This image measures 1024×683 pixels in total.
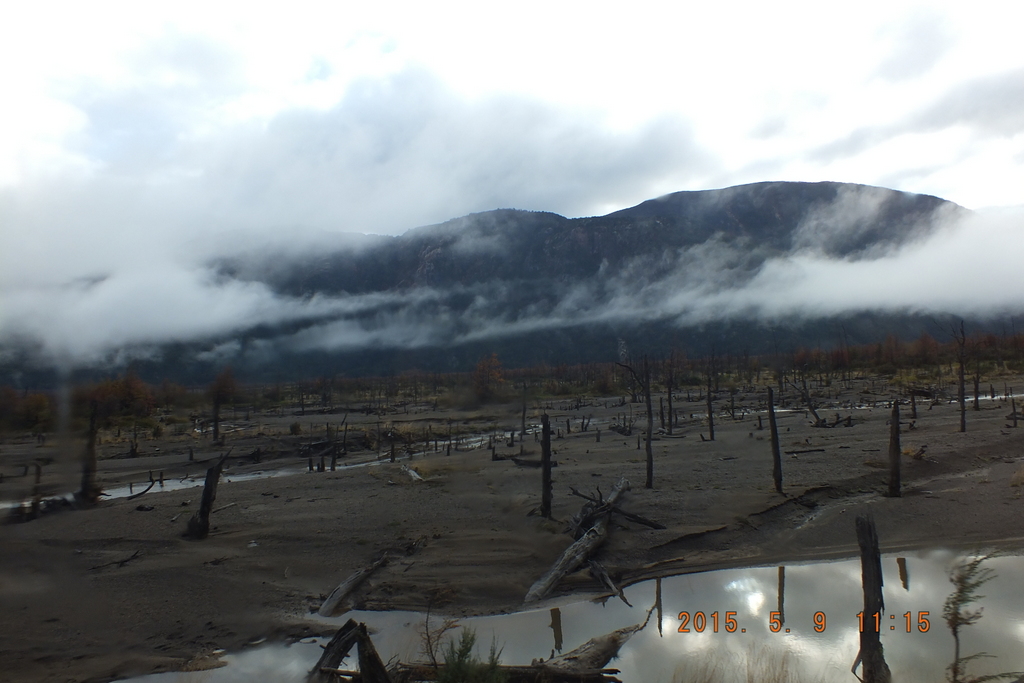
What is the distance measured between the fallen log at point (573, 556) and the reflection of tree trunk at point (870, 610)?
18.5 ft

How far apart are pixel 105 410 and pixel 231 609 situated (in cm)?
715

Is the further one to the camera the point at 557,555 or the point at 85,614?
the point at 557,555

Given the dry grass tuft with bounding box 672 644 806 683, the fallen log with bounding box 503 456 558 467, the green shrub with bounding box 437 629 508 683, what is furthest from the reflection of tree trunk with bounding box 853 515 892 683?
the fallen log with bounding box 503 456 558 467

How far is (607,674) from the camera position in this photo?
27.8ft

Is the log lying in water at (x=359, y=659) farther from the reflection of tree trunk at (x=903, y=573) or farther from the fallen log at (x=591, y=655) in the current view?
the reflection of tree trunk at (x=903, y=573)

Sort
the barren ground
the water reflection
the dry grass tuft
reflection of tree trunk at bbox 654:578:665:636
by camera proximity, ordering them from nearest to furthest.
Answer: the dry grass tuft < the water reflection < reflection of tree trunk at bbox 654:578:665:636 < the barren ground

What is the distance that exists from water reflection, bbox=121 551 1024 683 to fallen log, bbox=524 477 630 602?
1.53ft

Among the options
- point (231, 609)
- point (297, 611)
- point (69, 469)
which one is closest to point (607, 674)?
point (297, 611)

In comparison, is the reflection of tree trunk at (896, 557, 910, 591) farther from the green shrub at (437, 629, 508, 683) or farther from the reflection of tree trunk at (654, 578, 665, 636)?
the green shrub at (437, 629, 508, 683)

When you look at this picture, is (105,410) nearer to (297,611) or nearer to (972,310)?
(297,611)

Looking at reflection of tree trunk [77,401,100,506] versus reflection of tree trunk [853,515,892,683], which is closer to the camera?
reflection of tree trunk [853,515,892,683]

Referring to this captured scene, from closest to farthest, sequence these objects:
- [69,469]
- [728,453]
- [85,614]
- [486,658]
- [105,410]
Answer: [486,658] → [85,614] → [105,410] → [69,469] → [728,453]

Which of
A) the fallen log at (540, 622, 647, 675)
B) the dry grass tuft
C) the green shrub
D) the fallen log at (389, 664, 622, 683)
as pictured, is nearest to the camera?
the green shrub

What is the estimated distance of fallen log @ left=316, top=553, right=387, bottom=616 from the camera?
1139 centimetres
